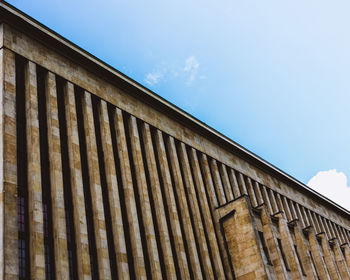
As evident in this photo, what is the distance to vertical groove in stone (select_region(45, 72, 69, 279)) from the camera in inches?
704

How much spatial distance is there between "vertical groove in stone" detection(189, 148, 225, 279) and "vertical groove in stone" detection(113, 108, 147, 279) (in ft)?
22.0

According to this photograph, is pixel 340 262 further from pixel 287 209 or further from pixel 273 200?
pixel 273 200

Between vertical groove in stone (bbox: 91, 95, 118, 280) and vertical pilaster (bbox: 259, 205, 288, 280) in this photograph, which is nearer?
vertical groove in stone (bbox: 91, 95, 118, 280)

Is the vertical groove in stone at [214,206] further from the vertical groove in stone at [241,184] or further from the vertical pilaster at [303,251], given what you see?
the vertical pilaster at [303,251]

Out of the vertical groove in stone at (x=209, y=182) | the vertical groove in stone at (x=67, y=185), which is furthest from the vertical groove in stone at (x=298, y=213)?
the vertical groove in stone at (x=67, y=185)

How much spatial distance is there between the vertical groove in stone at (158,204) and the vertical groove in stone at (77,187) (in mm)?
5444

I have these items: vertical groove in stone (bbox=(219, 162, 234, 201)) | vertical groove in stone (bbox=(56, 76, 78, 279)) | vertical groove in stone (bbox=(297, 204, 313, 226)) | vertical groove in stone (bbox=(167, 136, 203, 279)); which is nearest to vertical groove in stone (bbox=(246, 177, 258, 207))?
vertical groove in stone (bbox=(219, 162, 234, 201))

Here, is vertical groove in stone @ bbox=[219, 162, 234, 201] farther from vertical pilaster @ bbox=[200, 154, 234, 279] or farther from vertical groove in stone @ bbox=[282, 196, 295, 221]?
vertical groove in stone @ bbox=[282, 196, 295, 221]

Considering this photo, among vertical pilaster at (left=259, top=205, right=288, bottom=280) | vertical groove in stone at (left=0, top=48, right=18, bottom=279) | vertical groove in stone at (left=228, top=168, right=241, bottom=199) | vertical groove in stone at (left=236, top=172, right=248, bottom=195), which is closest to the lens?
vertical groove in stone at (left=0, top=48, right=18, bottom=279)

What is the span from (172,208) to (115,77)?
331 inches

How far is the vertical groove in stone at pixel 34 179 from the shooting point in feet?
55.7

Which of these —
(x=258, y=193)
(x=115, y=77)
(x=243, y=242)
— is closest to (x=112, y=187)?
(x=115, y=77)

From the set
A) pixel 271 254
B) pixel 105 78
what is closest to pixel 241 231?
pixel 271 254

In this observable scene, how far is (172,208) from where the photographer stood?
26.1 metres
